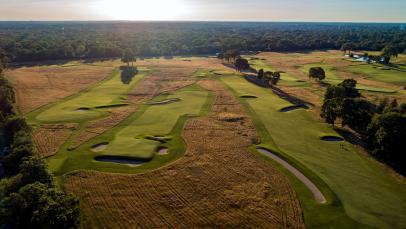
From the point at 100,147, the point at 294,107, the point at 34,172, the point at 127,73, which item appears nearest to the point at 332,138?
the point at 294,107

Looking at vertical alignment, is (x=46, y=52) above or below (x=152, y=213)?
above

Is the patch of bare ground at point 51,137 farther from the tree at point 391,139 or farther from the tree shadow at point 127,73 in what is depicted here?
the tree at point 391,139

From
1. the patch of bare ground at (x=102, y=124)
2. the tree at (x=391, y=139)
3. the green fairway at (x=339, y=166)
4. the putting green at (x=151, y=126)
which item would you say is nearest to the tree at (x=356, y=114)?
the green fairway at (x=339, y=166)

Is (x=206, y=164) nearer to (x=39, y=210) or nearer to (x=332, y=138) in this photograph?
(x=39, y=210)

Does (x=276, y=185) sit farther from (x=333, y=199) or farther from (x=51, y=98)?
(x=51, y=98)

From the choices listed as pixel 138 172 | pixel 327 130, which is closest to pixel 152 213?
pixel 138 172

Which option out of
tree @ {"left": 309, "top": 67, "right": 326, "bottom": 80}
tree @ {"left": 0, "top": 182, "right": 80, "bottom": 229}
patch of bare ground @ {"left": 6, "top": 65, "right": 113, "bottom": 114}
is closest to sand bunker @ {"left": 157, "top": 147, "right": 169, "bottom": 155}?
tree @ {"left": 0, "top": 182, "right": 80, "bottom": 229}

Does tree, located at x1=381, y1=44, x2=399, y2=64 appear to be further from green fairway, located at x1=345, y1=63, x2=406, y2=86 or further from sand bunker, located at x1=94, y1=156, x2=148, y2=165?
sand bunker, located at x1=94, y1=156, x2=148, y2=165

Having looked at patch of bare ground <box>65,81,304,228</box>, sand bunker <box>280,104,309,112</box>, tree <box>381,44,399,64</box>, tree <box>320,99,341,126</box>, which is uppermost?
tree <box>381,44,399,64</box>
